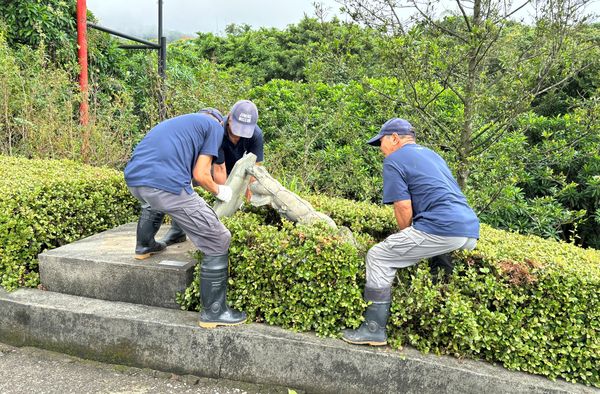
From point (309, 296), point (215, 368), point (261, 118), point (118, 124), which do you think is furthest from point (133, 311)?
point (261, 118)

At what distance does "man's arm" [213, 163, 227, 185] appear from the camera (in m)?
3.95

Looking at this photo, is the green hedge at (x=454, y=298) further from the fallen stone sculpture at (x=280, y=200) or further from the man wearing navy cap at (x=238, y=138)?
the man wearing navy cap at (x=238, y=138)

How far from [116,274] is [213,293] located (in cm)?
96

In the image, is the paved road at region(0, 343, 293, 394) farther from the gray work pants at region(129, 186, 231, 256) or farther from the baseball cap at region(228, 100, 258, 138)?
the baseball cap at region(228, 100, 258, 138)

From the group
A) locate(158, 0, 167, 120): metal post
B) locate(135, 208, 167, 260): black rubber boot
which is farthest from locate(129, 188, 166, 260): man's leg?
locate(158, 0, 167, 120): metal post

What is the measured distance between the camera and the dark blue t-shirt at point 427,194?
305 cm

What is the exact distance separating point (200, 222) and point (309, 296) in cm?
92

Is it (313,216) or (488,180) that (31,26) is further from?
(488,180)

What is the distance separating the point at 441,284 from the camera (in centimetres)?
318

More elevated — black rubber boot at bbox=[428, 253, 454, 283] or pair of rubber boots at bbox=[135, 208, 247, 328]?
black rubber boot at bbox=[428, 253, 454, 283]

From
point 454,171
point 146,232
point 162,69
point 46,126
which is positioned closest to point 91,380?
point 146,232

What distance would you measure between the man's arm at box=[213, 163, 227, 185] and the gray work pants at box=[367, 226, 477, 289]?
59.9 inches

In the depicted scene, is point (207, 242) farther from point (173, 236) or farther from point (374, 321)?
point (374, 321)

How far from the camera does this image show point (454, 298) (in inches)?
120
